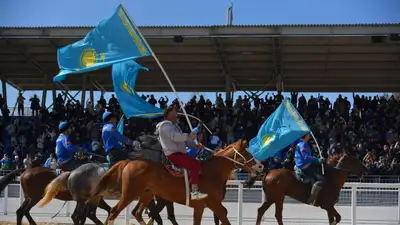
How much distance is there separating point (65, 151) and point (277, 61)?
14.6 metres

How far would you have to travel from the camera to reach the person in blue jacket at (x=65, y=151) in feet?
41.6

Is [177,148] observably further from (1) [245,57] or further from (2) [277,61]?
(2) [277,61]

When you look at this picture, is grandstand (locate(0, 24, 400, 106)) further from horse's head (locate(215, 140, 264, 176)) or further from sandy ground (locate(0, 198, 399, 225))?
horse's head (locate(215, 140, 264, 176))

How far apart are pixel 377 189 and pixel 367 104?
13.2 metres

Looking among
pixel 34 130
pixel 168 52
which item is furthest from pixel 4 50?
pixel 168 52

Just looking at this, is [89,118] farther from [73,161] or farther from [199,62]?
[73,161]

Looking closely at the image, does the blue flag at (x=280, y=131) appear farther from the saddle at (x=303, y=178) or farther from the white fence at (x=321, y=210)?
the saddle at (x=303, y=178)

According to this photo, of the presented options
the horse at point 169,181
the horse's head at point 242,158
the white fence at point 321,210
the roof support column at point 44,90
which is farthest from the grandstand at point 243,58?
the horse at point 169,181

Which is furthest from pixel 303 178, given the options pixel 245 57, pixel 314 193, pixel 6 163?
pixel 6 163

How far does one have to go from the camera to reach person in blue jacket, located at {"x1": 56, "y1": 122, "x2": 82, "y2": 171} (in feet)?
41.6

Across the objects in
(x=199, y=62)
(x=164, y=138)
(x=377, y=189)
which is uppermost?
(x=199, y=62)

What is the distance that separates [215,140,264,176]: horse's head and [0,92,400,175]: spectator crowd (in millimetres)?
11639

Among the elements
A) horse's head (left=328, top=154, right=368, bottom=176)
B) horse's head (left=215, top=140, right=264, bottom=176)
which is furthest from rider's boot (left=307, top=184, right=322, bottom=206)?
horse's head (left=215, top=140, right=264, bottom=176)

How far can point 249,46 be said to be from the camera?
79.8ft
